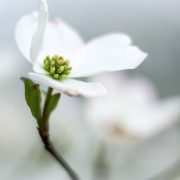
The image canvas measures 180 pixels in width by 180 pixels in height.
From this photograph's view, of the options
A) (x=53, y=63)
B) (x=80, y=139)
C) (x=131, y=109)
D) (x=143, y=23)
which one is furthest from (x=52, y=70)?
(x=143, y=23)

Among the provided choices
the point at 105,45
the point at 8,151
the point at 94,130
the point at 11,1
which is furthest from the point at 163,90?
the point at 105,45

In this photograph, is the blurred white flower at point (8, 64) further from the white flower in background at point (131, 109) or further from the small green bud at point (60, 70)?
the small green bud at point (60, 70)

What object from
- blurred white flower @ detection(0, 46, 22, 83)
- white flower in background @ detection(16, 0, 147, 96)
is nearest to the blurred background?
blurred white flower @ detection(0, 46, 22, 83)

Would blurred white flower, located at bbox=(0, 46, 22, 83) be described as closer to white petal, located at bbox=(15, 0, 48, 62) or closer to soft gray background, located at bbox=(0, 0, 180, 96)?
white petal, located at bbox=(15, 0, 48, 62)

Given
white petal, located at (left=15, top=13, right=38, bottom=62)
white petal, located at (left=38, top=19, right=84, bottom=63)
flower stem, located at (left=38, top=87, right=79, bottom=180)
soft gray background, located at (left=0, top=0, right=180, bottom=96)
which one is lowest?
soft gray background, located at (left=0, top=0, right=180, bottom=96)

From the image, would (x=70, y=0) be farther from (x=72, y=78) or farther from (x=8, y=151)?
(x=72, y=78)

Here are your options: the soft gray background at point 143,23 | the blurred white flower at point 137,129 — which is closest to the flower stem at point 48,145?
the blurred white flower at point 137,129

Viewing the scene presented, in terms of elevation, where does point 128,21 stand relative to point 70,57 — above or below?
below
